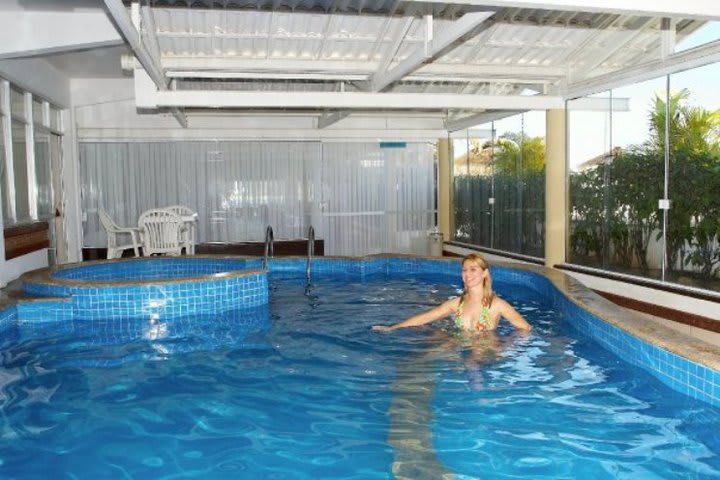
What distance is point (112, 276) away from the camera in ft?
27.5

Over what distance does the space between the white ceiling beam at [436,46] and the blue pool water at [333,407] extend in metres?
2.49

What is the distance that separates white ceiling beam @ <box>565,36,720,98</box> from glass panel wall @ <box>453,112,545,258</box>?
1.51 meters

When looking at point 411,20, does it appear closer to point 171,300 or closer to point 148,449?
point 171,300

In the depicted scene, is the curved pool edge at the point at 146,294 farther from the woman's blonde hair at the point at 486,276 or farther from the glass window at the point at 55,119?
the glass window at the point at 55,119

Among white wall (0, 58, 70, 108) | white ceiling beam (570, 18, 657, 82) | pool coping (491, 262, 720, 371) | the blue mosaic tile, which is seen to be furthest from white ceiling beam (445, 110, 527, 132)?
the blue mosaic tile

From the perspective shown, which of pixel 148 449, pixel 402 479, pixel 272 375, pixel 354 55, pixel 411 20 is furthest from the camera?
pixel 354 55

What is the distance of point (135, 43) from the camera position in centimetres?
532

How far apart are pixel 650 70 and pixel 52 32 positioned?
642cm

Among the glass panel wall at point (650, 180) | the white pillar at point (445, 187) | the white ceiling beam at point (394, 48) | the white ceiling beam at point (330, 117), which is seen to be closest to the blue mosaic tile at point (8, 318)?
the white ceiling beam at point (394, 48)

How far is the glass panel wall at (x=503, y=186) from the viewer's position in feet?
33.2

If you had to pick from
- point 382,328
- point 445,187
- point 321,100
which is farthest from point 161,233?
point 445,187

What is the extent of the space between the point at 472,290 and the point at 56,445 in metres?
3.18

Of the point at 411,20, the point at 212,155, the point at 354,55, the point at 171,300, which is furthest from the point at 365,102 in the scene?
the point at 212,155

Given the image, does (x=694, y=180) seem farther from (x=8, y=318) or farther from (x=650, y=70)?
(x=8, y=318)
